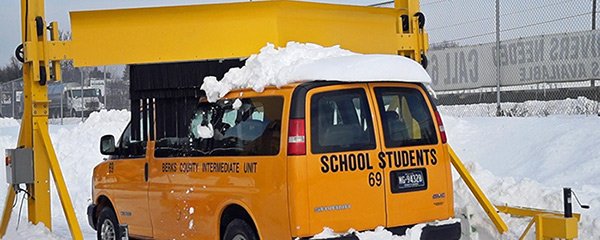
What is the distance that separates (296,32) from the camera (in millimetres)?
9977

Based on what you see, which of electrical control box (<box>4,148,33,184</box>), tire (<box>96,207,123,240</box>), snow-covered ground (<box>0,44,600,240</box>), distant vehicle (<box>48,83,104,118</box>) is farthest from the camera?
distant vehicle (<box>48,83,104,118</box>)

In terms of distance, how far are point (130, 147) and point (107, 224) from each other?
4.14ft

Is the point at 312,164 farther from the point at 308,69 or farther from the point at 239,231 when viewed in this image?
the point at 239,231

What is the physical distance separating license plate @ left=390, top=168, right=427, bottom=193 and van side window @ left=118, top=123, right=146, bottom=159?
3.24m

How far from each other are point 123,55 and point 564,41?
28.8 feet

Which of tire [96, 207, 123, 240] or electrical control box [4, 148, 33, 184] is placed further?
tire [96, 207, 123, 240]

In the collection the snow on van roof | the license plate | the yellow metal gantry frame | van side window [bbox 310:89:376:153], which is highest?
the yellow metal gantry frame

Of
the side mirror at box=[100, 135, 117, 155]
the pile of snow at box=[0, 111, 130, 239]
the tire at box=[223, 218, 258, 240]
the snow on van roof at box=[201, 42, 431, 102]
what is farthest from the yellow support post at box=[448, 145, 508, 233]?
the pile of snow at box=[0, 111, 130, 239]

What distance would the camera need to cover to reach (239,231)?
26.9 feet

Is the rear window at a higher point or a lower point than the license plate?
higher

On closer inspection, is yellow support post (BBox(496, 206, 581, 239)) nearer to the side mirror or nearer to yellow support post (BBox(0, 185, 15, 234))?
the side mirror

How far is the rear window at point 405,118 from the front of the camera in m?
8.05

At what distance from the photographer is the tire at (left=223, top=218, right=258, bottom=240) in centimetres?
805

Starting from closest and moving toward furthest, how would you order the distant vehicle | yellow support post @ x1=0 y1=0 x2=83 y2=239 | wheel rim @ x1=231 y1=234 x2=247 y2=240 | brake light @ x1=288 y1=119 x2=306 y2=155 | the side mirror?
brake light @ x1=288 y1=119 x2=306 y2=155
wheel rim @ x1=231 y1=234 x2=247 y2=240
yellow support post @ x1=0 y1=0 x2=83 y2=239
the side mirror
the distant vehicle
